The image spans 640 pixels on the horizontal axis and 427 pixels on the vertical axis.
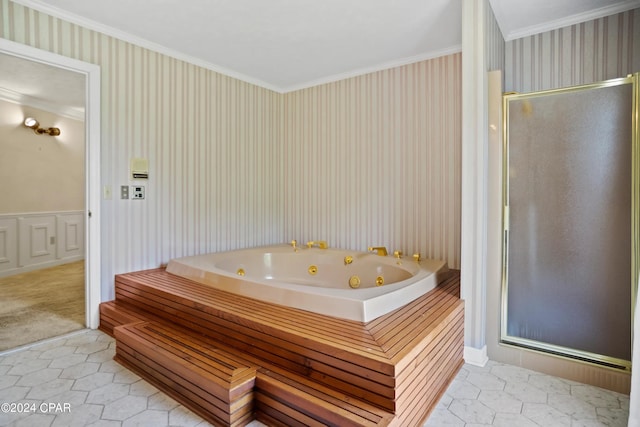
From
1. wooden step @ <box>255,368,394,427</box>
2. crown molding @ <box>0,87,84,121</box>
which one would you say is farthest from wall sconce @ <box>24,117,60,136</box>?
wooden step @ <box>255,368,394,427</box>

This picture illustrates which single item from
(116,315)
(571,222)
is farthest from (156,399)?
(571,222)

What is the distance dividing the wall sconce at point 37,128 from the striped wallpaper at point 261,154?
2599mm

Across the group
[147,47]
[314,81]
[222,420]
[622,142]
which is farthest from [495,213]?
[147,47]

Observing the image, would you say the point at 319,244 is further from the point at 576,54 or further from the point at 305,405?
the point at 576,54

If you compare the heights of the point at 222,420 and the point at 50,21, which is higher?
the point at 50,21

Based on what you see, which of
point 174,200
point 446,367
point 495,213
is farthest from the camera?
point 174,200

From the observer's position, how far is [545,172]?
2.02 m

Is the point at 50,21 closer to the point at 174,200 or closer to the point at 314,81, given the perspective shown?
the point at 174,200

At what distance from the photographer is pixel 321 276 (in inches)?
123

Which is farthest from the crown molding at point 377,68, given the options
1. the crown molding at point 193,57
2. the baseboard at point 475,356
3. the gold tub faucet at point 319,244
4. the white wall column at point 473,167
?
the baseboard at point 475,356

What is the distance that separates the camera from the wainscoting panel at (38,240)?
4012 millimetres

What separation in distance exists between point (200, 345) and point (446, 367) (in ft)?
4.21

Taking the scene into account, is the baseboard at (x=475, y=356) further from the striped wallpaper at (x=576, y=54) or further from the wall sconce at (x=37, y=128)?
the wall sconce at (x=37, y=128)

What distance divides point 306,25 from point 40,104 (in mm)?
3881
